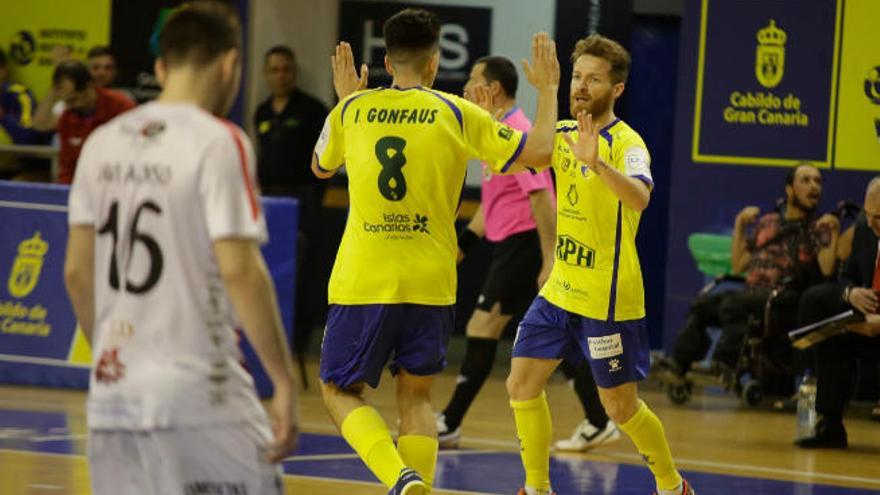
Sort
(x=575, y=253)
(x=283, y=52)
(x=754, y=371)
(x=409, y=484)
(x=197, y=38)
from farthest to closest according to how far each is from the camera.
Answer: (x=283, y=52) → (x=754, y=371) → (x=575, y=253) → (x=409, y=484) → (x=197, y=38)

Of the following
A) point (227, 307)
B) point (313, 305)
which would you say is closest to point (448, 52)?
point (313, 305)

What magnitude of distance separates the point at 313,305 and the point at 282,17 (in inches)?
105

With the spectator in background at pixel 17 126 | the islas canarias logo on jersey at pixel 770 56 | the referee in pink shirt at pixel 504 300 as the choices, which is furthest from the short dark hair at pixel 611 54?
the spectator in background at pixel 17 126

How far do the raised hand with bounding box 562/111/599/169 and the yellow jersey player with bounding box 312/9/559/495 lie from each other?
35cm

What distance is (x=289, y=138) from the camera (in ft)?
47.7

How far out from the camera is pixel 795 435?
1148 centimetres

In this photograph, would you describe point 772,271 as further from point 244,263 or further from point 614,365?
point 244,263

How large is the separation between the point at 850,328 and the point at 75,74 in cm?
604

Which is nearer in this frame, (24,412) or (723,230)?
(24,412)

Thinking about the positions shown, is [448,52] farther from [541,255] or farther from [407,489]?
[407,489]

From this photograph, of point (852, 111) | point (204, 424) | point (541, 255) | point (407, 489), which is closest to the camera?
point (204, 424)

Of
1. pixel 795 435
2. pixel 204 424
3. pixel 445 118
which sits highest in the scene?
pixel 445 118

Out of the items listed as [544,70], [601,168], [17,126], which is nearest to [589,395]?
[601,168]

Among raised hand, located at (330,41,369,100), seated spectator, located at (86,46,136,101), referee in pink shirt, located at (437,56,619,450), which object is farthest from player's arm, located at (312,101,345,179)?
seated spectator, located at (86,46,136,101)
